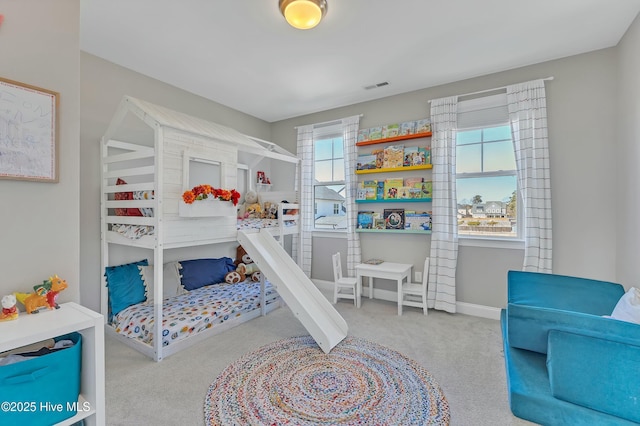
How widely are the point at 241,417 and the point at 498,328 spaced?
2.66m

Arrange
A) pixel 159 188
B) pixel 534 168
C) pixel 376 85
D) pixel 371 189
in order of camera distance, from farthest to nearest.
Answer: pixel 371 189
pixel 376 85
pixel 534 168
pixel 159 188

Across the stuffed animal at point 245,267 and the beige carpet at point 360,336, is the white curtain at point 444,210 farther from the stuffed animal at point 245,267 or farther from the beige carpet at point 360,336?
the stuffed animal at point 245,267

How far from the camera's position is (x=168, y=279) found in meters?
3.34

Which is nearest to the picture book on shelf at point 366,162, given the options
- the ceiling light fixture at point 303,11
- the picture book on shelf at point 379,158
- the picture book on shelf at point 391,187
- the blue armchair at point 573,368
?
the picture book on shelf at point 379,158

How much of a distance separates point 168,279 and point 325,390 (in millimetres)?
2264

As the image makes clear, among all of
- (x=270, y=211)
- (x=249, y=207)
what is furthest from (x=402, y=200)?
(x=249, y=207)

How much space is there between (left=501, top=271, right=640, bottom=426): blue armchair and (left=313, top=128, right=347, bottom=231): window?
9.46ft

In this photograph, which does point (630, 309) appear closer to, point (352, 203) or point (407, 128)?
point (407, 128)

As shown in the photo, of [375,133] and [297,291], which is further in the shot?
[375,133]

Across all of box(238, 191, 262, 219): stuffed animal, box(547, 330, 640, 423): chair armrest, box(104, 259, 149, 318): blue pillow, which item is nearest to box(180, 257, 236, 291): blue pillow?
box(104, 259, 149, 318): blue pillow

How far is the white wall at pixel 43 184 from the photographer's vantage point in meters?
1.46

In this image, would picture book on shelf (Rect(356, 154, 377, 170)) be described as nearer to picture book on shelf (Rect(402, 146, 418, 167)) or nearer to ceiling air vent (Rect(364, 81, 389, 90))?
picture book on shelf (Rect(402, 146, 418, 167))

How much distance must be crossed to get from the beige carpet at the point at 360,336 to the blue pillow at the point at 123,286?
0.35 m

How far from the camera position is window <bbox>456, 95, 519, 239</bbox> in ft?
10.7
